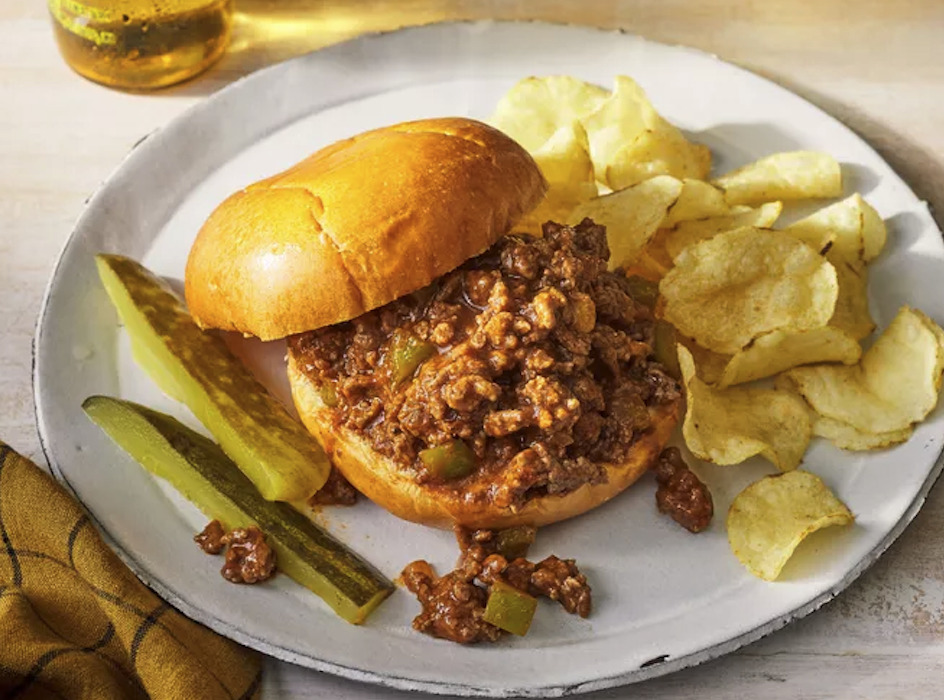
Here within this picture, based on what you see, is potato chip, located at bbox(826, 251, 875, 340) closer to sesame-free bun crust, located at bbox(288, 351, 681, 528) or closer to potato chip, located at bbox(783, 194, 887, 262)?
potato chip, located at bbox(783, 194, 887, 262)

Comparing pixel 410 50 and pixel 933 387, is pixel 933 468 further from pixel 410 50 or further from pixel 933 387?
pixel 410 50

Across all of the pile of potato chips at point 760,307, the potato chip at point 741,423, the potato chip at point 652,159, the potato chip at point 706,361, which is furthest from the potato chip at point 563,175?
the potato chip at point 741,423

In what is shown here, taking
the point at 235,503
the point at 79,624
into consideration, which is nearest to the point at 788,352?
the point at 235,503

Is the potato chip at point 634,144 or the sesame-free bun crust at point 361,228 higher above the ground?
the sesame-free bun crust at point 361,228

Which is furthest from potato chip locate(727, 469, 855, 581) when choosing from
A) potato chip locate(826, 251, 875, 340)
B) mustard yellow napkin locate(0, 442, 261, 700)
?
mustard yellow napkin locate(0, 442, 261, 700)

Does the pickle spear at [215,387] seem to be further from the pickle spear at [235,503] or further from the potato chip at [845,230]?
the potato chip at [845,230]

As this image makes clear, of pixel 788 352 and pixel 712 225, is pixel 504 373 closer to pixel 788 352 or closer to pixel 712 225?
pixel 788 352

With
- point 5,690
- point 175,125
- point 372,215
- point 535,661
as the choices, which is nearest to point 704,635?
point 535,661
